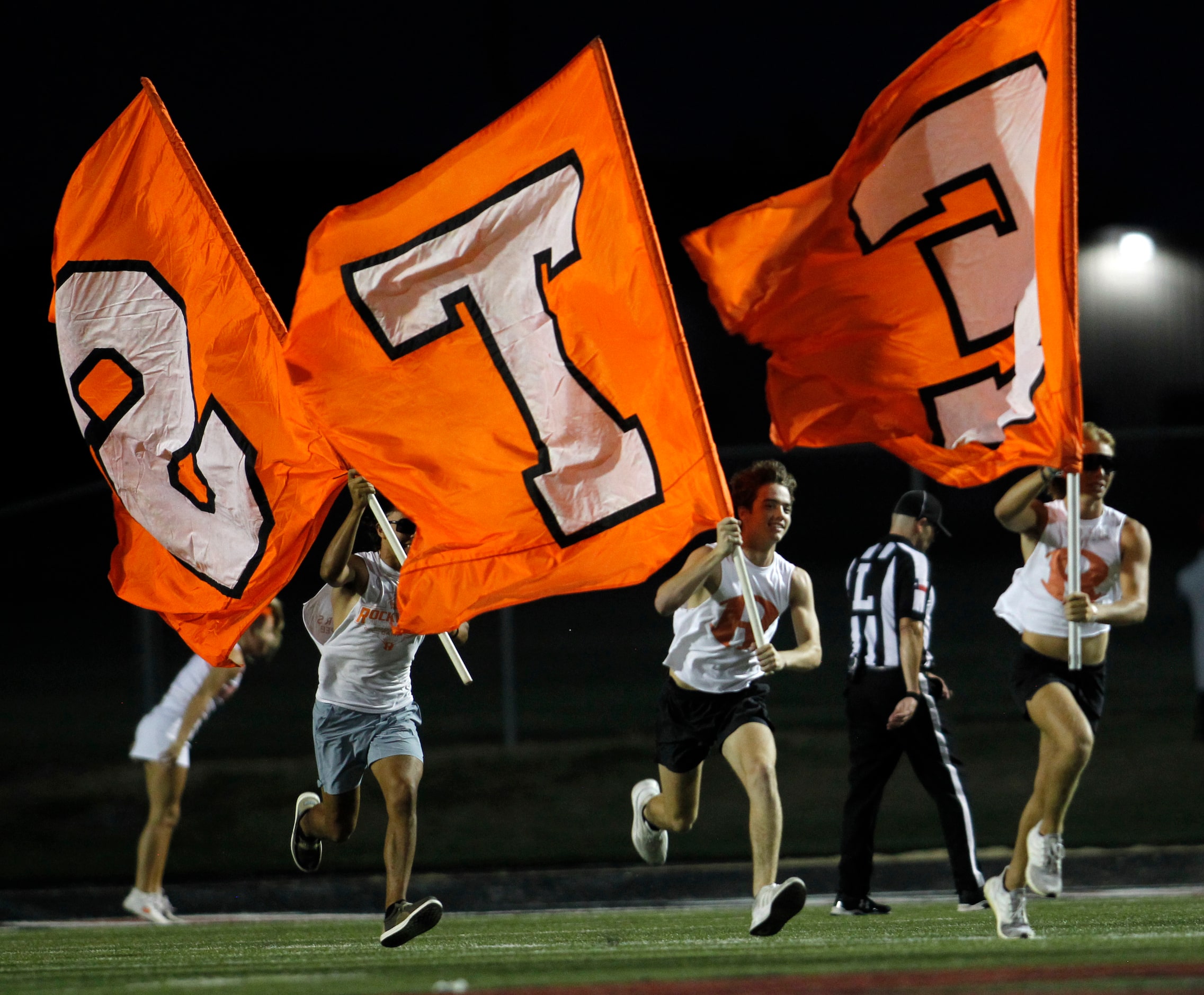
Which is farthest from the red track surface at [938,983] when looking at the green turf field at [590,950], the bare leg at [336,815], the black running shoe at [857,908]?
the black running shoe at [857,908]

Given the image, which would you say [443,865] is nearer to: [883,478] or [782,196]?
[883,478]

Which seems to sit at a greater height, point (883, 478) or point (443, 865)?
point (883, 478)

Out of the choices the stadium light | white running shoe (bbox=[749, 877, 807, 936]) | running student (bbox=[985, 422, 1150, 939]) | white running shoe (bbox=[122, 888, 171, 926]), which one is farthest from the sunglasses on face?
the stadium light

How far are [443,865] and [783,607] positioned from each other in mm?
5912

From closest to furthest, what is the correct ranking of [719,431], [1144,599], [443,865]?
1. [1144,599]
2. [443,865]
3. [719,431]

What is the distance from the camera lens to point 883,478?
1558 cm

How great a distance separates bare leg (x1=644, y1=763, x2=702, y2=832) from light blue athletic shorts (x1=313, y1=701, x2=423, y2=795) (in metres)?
1.35

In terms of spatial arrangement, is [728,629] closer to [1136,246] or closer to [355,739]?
[355,739]

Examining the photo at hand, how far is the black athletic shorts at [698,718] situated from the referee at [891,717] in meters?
1.27

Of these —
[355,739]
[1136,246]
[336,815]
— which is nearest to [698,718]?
[355,739]

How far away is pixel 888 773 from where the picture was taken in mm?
9727

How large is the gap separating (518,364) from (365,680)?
1.97 metres

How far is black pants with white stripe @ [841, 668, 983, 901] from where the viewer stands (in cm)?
948

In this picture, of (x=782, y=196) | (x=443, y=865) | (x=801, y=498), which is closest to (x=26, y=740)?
(x=443, y=865)
